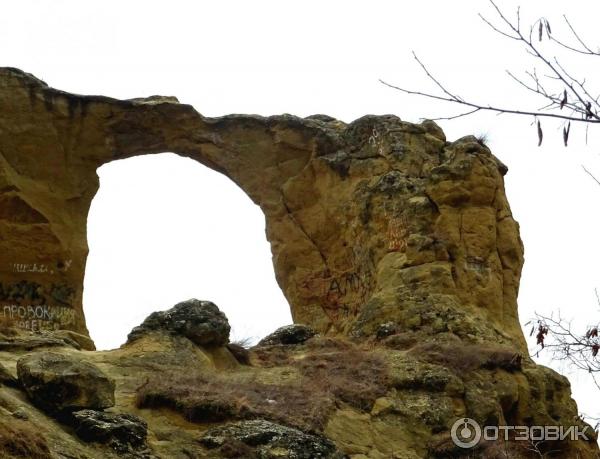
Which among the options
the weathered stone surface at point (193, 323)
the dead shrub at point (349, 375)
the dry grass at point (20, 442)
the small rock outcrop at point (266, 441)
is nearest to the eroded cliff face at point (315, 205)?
the dead shrub at point (349, 375)

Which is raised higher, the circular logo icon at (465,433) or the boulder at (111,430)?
the circular logo icon at (465,433)

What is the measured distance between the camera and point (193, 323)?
55.7ft

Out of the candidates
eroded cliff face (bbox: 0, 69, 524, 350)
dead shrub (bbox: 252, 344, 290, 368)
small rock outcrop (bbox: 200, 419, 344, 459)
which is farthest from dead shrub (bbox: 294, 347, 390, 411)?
small rock outcrop (bbox: 200, 419, 344, 459)

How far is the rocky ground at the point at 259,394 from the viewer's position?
12023 millimetres

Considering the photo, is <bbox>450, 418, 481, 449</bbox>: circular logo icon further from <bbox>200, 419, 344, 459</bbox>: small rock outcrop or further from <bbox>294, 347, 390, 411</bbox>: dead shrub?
<bbox>200, 419, 344, 459</bbox>: small rock outcrop

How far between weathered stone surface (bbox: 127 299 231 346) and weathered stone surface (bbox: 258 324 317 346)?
1880 mm

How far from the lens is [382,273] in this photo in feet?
67.1

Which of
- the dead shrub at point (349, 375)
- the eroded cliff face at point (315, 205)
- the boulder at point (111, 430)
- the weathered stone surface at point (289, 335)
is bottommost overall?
the boulder at point (111, 430)

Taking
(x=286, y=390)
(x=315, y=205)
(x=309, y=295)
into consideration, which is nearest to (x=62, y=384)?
(x=286, y=390)

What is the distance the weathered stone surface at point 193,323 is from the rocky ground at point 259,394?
0.02 meters

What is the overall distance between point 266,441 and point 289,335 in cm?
629

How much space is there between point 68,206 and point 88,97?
245 centimetres

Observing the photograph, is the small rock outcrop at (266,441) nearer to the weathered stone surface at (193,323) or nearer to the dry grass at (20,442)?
the dry grass at (20,442)

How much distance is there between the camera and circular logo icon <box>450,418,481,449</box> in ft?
49.1
